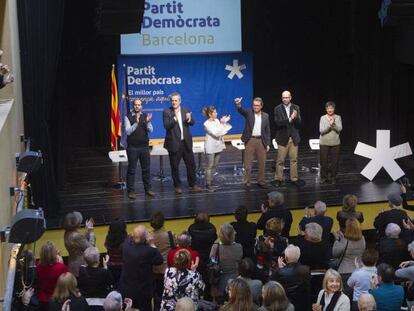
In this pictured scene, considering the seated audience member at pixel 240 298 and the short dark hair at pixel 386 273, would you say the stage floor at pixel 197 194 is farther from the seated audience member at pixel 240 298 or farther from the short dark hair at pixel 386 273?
the seated audience member at pixel 240 298

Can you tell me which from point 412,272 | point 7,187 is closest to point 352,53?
point 412,272

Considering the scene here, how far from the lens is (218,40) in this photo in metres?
14.3

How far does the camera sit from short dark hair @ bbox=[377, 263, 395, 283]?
6398 millimetres

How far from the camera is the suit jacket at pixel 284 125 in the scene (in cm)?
1110

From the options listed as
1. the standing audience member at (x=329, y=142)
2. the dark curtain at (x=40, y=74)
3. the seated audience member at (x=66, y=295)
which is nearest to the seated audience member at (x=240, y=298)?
the seated audience member at (x=66, y=295)

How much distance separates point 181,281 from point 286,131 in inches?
196

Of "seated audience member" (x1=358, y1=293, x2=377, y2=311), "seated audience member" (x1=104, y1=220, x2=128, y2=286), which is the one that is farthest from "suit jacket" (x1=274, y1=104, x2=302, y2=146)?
"seated audience member" (x1=358, y1=293, x2=377, y2=311)

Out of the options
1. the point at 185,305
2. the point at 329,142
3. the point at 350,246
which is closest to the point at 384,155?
the point at 329,142

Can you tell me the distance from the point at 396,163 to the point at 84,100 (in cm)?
561

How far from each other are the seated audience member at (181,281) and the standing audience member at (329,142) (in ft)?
16.3

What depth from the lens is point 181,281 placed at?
6656 millimetres

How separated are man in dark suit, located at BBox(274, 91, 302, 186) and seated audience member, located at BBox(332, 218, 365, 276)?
3644 mm

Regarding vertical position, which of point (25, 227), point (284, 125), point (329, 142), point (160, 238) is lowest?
point (160, 238)

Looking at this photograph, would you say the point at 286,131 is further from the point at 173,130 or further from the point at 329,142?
the point at 173,130
